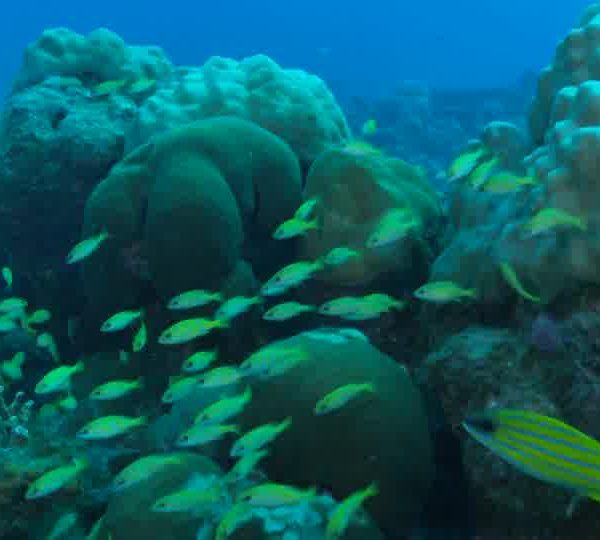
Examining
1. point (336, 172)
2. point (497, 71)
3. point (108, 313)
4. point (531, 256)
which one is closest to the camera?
→ point (531, 256)

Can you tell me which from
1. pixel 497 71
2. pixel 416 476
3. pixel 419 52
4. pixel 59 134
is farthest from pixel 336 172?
pixel 419 52

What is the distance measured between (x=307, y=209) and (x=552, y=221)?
2671 mm

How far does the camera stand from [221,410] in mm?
4738

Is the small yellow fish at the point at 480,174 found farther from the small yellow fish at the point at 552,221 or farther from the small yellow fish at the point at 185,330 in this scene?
the small yellow fish at the point at 185,330

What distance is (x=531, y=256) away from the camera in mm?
4480

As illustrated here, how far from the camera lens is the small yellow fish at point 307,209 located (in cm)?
636

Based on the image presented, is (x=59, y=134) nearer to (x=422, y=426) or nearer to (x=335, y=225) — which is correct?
(x=335, y=225)

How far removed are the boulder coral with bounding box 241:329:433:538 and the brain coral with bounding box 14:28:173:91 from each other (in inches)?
286

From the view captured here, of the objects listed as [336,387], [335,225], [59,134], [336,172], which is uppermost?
[59,134]

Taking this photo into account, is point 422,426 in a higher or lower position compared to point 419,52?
lower

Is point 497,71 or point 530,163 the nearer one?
point 530,163

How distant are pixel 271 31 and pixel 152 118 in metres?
92.8

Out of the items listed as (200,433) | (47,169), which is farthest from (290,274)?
(47,169)

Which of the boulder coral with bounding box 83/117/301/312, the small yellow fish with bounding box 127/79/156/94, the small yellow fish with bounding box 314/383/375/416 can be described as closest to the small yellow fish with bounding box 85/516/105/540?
the small yellow fish with bounding box 314/383/375/416
